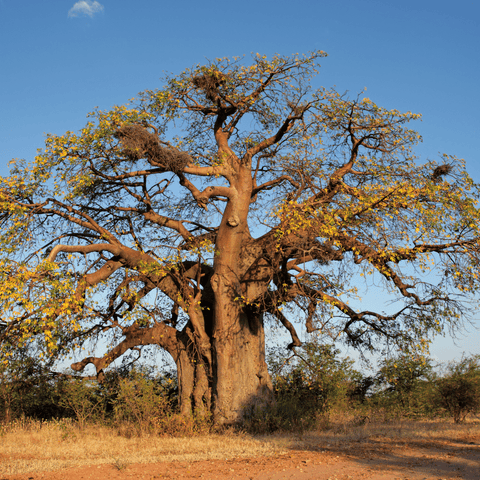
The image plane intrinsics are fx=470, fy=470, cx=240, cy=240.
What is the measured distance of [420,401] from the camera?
537 inches

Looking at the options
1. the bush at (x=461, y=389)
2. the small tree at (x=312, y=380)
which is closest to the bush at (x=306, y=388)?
the small tree at (x=312, y=380)

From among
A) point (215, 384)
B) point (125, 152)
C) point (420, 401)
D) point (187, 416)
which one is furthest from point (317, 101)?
point (420, 401)

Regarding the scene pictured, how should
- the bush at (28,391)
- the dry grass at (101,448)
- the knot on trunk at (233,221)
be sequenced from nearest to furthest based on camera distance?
the dry grass at (101,448) → the knot on trunk at (233,221) → the bush at (28,391)

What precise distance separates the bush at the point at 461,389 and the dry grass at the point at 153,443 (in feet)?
2.93

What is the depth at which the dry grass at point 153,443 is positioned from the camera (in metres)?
7.26

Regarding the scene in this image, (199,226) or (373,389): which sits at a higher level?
(199,226)

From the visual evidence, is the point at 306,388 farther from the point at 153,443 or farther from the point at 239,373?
the point at 153,443

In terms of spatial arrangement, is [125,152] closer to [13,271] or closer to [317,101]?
[13,271]

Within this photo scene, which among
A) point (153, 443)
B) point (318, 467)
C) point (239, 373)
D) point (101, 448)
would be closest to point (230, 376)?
point (239, 373)

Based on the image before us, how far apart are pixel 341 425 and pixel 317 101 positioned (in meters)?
8.05

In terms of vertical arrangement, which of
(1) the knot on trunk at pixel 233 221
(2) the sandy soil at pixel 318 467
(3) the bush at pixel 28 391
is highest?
(1) the knot on trunk at pixel 233 221

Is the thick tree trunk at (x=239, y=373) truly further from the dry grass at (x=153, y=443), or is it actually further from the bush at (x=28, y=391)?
the bush at (x=28, y=391)

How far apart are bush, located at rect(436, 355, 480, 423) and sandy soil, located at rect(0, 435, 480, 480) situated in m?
4.05

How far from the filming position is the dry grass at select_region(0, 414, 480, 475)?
286 inches
